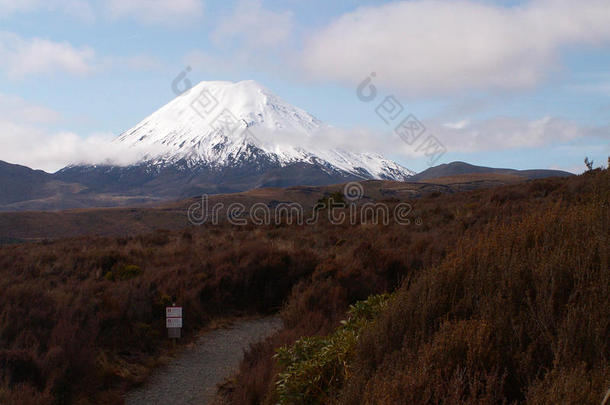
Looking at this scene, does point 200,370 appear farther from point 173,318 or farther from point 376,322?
point 376,322

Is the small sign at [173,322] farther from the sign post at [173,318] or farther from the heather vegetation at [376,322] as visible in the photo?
the heather vegetation at [376,322]

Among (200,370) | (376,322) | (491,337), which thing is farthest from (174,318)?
(491,337)

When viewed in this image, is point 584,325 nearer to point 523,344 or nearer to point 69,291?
point 523,344

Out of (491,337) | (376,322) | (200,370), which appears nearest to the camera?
(491,337)

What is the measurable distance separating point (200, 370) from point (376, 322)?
12.3ft

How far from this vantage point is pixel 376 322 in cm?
375

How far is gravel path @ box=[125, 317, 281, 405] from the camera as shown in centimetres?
570

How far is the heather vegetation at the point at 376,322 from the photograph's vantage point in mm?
2793

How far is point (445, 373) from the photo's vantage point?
281 centimetres

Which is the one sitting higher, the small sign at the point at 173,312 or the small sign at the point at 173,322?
the small sign at the point at 173,312

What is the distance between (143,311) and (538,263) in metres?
6.18

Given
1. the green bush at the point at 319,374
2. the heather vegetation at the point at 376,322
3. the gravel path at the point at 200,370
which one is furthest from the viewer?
the gravel path at the point at 200,370

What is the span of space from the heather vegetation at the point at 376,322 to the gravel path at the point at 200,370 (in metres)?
0.28

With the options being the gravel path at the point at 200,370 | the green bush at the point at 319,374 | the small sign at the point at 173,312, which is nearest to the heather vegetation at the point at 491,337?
the green bush at the point at 319,374
